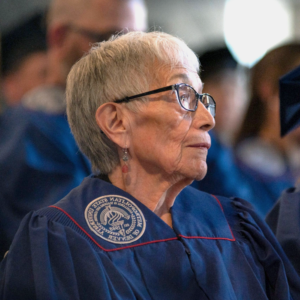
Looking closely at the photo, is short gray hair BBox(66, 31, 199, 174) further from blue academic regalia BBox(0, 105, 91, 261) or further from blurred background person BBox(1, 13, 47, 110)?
blurred background person BBox(1, 13, 47, 110)

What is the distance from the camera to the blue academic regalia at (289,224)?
1726mm

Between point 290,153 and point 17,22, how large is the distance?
7.05 feet

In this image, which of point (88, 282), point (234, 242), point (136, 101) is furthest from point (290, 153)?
point (88, 282)

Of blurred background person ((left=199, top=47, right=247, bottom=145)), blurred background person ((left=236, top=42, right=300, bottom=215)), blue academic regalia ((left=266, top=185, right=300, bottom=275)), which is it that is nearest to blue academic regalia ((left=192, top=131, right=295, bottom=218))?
blurred background person ((left=236, top=42, right=300, bottom=215))

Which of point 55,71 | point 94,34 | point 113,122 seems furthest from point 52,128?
point 113,122

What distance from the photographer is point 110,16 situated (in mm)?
2580

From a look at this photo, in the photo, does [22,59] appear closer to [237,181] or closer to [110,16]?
[110,16]

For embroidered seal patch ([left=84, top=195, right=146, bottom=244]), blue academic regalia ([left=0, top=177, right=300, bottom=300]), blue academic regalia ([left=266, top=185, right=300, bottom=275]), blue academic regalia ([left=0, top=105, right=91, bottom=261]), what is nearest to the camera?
blue academic regalia ([left=0, top=177, right=300, bottom=300])

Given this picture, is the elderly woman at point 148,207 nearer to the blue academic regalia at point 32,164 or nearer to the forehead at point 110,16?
the blue academic regalia at point 32,164

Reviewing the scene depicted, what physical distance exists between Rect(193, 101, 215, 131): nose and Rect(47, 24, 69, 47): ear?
136 centimetres

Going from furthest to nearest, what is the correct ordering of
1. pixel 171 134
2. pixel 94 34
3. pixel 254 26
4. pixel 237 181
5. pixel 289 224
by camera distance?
pixel 254 26 → pixel 237 181 → pixel 94 34 → pixel 289 224 → pixel 171 134

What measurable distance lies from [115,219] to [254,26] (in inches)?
143

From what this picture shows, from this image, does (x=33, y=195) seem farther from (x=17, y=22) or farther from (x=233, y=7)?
(x=233, y=7)

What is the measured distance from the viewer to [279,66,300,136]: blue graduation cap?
69.8 inches
